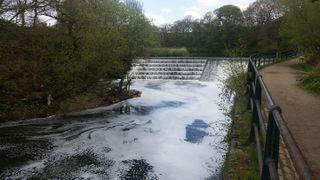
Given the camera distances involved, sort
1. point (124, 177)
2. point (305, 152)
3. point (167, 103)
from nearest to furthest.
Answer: point (305, 152), point (124, 177), point (167, 103)

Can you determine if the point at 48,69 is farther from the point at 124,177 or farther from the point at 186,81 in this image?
the point at 186,81

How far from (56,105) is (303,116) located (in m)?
13.3

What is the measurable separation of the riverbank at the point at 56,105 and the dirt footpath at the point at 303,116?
31.5 feet

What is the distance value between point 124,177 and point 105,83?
15.1 metres

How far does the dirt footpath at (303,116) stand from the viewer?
616cm

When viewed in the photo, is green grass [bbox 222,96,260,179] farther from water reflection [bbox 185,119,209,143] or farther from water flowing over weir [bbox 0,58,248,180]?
water reflection [bbox 185,119,209,143]

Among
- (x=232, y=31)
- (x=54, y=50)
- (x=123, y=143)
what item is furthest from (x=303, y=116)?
(x=232, y=31)

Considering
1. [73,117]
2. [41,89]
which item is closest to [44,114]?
[73,117]

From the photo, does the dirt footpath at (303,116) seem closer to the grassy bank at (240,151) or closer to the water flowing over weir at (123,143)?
the grassy bank at (240,151)

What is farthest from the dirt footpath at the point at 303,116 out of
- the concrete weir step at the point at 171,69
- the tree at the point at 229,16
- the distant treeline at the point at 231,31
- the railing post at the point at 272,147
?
the tree at the point at 229,16

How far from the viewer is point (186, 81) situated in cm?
3469

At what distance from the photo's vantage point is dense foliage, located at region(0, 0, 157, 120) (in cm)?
1977

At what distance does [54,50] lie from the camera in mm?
21078

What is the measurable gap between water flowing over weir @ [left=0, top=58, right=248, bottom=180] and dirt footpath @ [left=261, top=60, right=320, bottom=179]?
81.5 inches
